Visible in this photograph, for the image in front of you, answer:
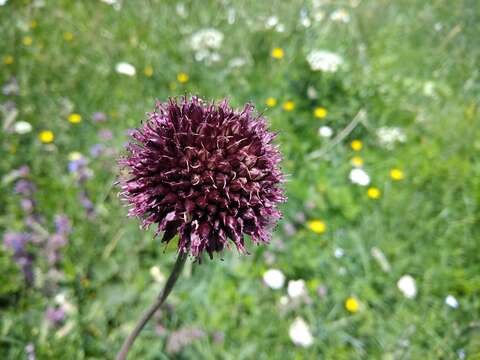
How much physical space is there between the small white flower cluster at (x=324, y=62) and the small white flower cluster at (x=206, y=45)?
87cm

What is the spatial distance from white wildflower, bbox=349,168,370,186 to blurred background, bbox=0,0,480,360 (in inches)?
0.7

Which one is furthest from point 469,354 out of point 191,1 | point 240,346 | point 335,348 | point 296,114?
point 191,1

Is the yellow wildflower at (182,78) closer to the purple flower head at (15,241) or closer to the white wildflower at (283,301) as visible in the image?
the purple flower head at (15,241)

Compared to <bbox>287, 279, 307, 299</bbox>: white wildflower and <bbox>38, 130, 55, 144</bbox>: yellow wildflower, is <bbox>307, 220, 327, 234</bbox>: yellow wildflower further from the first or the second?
<bbox>38, 130, 55, 144</bbox>: yellow wildflower

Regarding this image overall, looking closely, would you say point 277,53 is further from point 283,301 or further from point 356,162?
point 283,301

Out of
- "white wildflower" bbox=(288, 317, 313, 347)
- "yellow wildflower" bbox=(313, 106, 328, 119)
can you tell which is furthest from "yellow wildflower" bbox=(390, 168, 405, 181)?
"white wildflower" bbox=(288, 317, 313, 347)

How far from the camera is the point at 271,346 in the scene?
2090 mm

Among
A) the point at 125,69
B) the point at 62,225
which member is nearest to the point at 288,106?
the point at 125,69

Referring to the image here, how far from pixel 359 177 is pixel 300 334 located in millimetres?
1308

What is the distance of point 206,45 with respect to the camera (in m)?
3.50

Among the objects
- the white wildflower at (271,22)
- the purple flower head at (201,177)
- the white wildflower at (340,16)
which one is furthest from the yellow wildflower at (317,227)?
the white wildflower at (340,16)

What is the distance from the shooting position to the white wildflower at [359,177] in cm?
280

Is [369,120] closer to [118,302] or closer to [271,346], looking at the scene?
[271,346]

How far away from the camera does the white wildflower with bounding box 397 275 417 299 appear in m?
2.34
